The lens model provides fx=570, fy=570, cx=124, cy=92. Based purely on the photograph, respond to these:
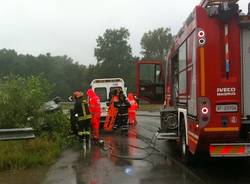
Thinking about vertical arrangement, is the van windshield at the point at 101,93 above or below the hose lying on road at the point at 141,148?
above

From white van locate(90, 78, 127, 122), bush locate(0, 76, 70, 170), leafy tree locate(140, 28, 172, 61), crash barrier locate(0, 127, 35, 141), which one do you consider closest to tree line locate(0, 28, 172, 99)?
leafy tree locate(140, 28, 172, 61)

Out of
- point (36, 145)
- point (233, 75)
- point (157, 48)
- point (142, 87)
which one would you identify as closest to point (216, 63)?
point (233, 75)

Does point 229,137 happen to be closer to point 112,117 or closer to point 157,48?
point 112,117

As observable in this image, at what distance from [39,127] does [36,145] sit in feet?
8.19

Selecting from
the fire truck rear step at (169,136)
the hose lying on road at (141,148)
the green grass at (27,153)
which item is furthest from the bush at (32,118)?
the fire truck rear step at (169,136)

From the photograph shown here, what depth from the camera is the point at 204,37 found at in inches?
401

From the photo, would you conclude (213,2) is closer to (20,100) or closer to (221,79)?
(221,79)

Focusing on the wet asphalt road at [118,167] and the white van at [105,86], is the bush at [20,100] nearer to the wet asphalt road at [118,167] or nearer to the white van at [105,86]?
the wet asphalt road at [118,167]

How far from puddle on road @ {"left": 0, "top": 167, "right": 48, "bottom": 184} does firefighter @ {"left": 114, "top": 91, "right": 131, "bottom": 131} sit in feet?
33.7

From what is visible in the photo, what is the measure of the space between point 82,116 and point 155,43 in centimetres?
11257

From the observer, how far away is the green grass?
39.7 ft

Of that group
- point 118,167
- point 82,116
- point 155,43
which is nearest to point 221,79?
point 118,167

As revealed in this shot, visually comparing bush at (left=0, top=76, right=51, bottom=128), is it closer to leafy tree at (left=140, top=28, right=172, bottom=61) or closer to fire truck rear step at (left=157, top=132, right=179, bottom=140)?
fire truck rear step at (left=157, top=132, right=179, bottom=140)

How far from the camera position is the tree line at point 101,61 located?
10688 cm
